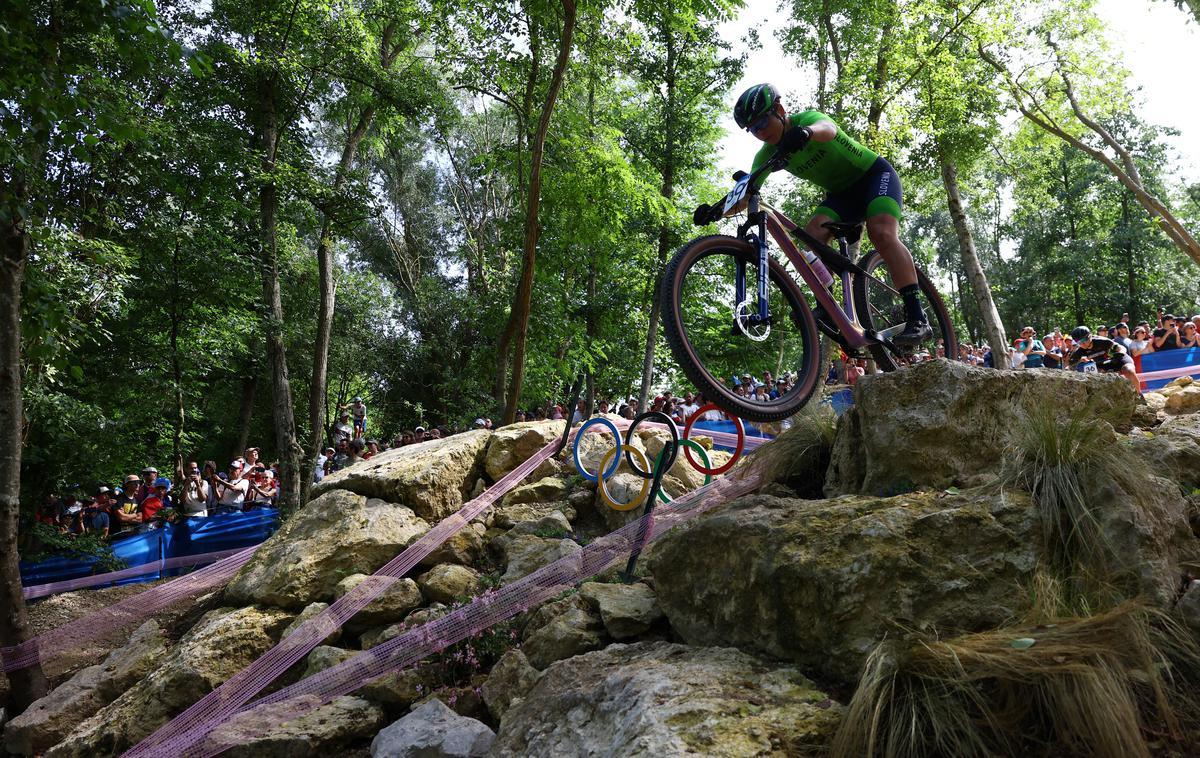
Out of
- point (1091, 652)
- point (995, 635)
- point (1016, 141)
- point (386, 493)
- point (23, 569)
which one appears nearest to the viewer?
point (1091, 652)

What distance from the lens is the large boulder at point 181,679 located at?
615 centimetres

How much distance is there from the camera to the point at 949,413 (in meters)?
4.46

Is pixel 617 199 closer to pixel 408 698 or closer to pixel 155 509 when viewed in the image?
pixel 408 698

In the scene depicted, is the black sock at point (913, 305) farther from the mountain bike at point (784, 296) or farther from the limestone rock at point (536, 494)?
the limestone rock at point (536, 494)

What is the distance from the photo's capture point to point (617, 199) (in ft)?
38.0

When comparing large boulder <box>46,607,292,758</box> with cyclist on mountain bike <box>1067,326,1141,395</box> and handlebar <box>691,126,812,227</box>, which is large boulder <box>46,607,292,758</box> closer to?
handlebar <box>691,126,812,227</box>

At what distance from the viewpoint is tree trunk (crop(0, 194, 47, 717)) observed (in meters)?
6.79

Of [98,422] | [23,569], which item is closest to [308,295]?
[98,422]

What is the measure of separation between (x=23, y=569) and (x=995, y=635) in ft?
40.6

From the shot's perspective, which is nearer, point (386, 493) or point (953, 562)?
point (953, 562)

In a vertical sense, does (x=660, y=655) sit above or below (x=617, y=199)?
below

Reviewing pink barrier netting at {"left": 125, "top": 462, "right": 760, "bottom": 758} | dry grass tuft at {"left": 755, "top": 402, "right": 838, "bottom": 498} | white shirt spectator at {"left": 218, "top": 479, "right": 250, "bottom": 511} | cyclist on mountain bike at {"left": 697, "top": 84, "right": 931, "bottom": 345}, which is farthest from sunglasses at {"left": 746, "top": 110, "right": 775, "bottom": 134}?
white shirt spectator at {"left": 218, "top": 479, "right": 250, "bottom": 511}

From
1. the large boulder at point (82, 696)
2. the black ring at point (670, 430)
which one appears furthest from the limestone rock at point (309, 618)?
the black ring at point (670, 430)

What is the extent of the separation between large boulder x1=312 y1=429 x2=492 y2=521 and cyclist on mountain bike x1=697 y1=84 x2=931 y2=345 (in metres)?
5.15
